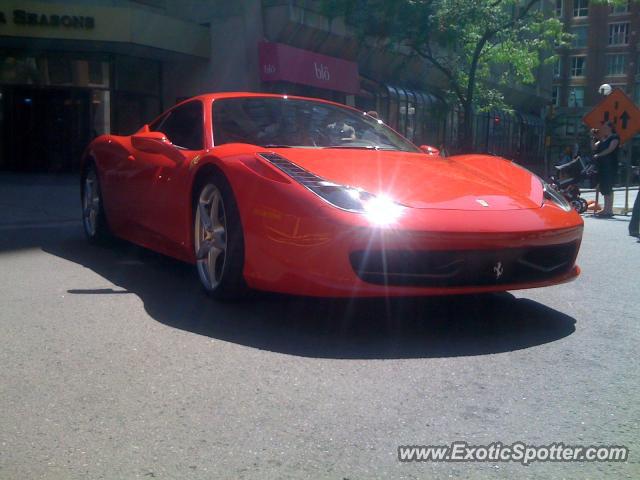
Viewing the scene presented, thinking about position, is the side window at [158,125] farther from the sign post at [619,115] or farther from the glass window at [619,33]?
the glass window at [619,33]

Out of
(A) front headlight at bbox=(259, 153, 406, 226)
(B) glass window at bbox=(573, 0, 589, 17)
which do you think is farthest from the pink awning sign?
(B) glass window at bbox=(573, 0, 589, 17)

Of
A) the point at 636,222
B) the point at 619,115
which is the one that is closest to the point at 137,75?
the point at 619,115

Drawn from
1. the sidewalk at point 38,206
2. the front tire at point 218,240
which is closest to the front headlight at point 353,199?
the front tire at point 218,240

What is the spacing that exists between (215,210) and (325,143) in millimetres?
914

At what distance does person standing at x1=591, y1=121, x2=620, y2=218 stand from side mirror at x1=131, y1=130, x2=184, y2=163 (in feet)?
28.0

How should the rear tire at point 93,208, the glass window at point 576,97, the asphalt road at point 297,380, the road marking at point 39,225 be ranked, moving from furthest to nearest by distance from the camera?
1. the glass window at point 576,97
2. the road marking at point 39,225
3. the rear tire at point 93,208
4. the asphalt road at point 297,380

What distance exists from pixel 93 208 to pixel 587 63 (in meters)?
71.7

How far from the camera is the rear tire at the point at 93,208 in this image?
21.5 ft

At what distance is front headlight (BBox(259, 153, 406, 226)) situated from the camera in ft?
12.3

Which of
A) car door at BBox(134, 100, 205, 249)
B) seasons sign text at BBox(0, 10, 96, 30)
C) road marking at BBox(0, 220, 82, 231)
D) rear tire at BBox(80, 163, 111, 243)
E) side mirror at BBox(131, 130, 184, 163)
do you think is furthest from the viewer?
seasons sign text at BBox(0, 10, 96, 30)

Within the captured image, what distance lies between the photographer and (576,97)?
73.6 m

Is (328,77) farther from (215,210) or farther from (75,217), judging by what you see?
(215,210)

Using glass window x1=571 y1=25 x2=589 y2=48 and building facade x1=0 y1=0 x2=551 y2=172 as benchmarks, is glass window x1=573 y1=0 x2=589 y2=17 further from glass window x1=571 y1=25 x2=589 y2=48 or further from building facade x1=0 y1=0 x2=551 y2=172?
building facade x1=0 y1=0 x2=551 y2=172

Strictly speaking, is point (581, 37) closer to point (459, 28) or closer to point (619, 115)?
point (459, 28)
